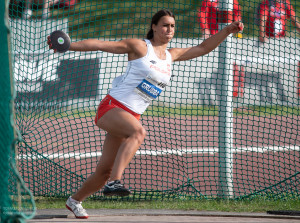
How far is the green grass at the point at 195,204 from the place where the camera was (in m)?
6.47

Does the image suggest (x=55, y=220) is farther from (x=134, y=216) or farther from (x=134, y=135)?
(x=134, y=135)

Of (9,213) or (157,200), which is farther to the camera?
(157,200)

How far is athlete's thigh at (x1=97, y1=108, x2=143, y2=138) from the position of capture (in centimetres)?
525

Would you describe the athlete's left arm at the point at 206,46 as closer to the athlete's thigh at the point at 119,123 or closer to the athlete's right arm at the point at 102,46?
the athlete's right arm at the point at 102,46

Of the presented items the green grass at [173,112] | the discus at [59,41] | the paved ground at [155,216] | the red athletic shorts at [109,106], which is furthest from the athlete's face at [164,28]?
the green grass at [173,112]

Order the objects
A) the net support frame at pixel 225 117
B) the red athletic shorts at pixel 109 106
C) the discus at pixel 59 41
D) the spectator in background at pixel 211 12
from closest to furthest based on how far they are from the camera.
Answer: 1. the discus at pixel 59 41
2. the red athletic shorts at pixel 109 106
3. the net support frame at pixel 225 117
4. the spectator in background at pixel 211 12

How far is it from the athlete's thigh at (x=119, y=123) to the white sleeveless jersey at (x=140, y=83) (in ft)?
0.48

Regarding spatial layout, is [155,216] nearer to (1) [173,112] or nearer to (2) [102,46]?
(2) [102,46]

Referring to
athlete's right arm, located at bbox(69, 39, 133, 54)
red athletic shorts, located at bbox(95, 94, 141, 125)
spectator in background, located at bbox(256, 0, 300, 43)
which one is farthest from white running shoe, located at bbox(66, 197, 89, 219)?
spectator in background, located at bbox(256, 0, 300, 43)

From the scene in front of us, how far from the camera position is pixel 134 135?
17.2ft

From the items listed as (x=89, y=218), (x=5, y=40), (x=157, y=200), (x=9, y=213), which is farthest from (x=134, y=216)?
(x=5, y=40)

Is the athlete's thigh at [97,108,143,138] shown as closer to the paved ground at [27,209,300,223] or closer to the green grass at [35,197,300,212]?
the paved ground at [27,209,300,223]

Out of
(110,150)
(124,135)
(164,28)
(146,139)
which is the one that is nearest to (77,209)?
(110,150)

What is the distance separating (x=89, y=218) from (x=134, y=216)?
0.46 m
